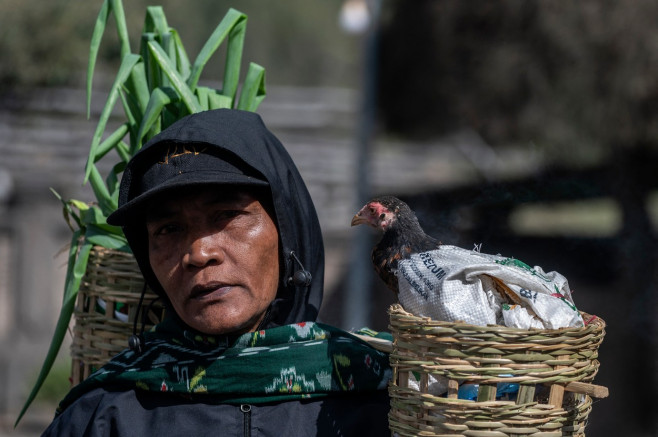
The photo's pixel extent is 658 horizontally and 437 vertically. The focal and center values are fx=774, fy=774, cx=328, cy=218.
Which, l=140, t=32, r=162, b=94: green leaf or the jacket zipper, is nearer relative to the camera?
the jacket zipper

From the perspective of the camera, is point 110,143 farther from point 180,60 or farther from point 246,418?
point 246,418

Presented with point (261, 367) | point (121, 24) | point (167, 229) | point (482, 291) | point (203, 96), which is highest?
point (121, 24)

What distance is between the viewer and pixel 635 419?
686cm

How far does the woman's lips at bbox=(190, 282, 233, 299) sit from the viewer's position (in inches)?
72.4

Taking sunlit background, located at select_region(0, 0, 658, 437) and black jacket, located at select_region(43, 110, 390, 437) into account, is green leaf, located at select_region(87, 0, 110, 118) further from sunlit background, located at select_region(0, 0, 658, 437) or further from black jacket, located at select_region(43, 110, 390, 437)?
sunlit background, located at select_region(0, 0, 658, 437)

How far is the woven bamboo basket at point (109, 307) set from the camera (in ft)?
7.59

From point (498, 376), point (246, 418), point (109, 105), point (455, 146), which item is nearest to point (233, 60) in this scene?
point (109, 105)

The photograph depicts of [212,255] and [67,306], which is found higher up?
[212,255]

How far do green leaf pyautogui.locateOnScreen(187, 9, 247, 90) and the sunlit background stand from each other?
847 millimetres

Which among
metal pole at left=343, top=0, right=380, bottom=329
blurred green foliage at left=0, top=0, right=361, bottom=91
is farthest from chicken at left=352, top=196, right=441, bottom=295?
blurred green foliage at left=0, top=0, right=361, bottom=91

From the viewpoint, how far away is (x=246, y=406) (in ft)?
6.35

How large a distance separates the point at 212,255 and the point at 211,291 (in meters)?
0.09

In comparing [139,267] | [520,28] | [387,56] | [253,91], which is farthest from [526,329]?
[387,56]

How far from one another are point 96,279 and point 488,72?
4464 mm
